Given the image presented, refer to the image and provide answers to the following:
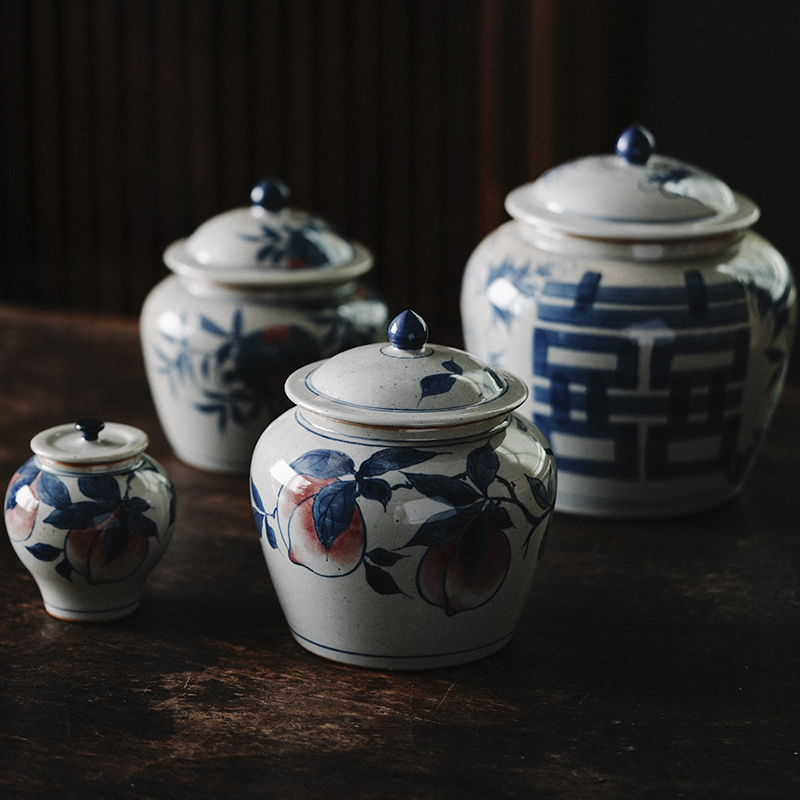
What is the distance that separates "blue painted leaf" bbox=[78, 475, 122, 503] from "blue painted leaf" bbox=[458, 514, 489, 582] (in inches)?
9.8

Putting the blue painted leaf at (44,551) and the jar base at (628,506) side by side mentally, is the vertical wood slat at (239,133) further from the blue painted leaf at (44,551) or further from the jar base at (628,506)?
the blue painted leaf at (44,551)

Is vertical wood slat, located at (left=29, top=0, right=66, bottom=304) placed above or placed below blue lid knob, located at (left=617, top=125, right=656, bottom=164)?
below

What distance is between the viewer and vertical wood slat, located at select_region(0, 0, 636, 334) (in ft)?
7.45

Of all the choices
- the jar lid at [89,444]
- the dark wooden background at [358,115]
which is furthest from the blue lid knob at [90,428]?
the dark wooden background at [358,115]

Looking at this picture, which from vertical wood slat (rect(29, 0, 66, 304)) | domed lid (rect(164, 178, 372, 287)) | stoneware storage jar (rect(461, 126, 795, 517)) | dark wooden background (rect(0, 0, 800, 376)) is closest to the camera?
stoneware storage jar (rect(461, 126, 795, 517))

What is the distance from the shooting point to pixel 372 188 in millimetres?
2363

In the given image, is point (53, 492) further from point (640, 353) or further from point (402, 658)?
point (640, 353)

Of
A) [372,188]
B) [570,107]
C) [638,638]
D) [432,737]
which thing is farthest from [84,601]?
[372,188]

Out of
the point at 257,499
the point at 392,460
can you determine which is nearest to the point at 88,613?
the point at 257,499

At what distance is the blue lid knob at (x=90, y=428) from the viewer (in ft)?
2.92

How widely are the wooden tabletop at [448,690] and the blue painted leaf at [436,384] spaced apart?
19 centimetres

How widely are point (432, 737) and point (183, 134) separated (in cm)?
183

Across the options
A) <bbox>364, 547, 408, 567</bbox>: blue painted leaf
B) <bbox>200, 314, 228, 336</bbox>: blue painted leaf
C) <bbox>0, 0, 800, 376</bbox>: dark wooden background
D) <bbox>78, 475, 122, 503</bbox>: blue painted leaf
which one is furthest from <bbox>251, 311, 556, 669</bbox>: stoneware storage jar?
<bbox>0, 0, 800, 376</bbox>: dark wooden background

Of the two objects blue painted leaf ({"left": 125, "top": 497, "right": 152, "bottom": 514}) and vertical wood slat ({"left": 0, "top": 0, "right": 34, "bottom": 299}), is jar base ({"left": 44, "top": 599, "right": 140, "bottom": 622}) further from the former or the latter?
vertical wood slat ({"left": 0, "top": 0, "right": 34, "bottom": 299})
